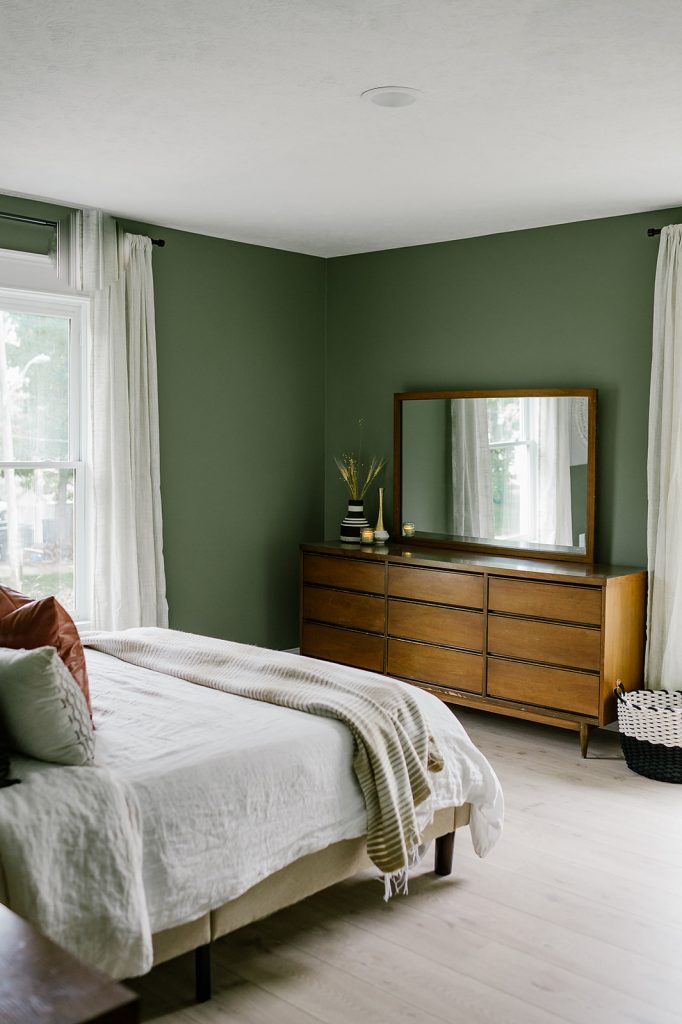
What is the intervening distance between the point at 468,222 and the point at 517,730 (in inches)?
104

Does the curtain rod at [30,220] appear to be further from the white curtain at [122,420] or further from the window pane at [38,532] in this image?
the window pane at [38,532]

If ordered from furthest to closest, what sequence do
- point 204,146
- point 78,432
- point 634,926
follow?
point 78,432
point 204,146
point 634,926

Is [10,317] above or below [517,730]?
above

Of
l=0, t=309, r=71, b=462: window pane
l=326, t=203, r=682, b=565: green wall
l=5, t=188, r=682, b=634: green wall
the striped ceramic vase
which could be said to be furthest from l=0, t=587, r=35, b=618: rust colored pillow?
l=326, t=203, r=682, b=565: green wall

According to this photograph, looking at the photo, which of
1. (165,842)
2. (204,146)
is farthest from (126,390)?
(165,842)

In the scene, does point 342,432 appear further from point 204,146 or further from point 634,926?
point 634,926

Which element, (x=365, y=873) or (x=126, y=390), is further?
(x=126, y=390)

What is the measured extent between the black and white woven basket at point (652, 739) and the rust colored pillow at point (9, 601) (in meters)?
2.63

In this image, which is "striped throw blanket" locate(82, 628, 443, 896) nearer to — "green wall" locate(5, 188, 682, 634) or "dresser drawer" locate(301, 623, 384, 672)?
"dresser drawer" locate(301, 623, 384, 672)

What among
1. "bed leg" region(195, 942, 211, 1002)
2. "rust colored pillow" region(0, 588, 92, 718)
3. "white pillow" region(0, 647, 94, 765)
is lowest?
"bed leg" region(195, 942, 211, 1002)

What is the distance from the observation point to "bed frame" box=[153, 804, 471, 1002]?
2.33 m

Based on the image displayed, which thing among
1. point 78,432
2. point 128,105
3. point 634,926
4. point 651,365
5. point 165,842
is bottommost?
point 634,926

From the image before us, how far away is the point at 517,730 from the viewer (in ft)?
15.9

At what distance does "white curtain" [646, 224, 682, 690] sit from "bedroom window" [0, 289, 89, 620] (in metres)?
2.84
